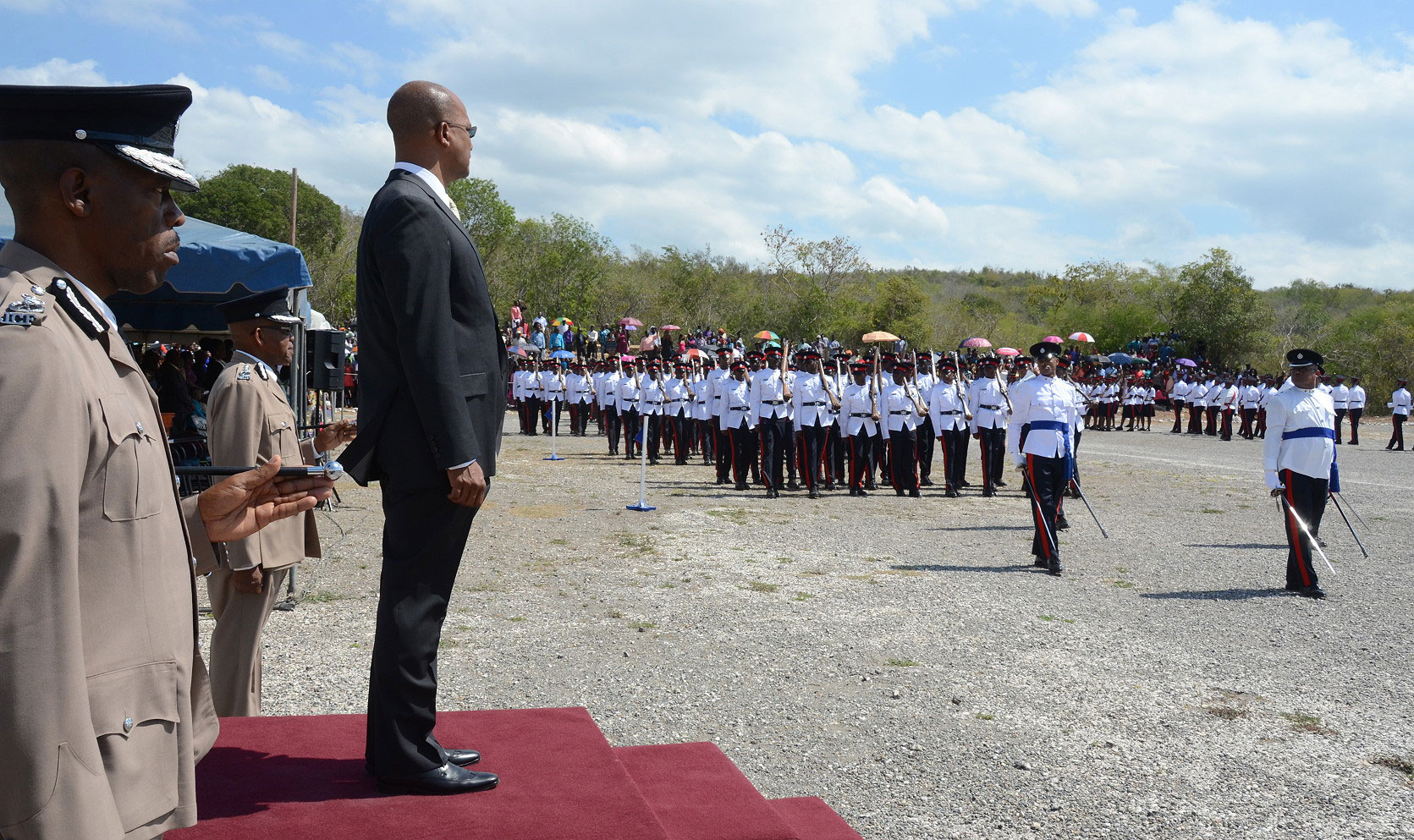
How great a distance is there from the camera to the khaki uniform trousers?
3.98 metres

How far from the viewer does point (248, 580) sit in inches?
157

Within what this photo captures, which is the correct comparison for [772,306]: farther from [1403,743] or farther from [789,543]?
[1403,743]

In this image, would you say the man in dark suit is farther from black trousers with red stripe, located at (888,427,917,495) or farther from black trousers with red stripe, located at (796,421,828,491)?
black trousers with red stripe, located at (888,427,917,495)

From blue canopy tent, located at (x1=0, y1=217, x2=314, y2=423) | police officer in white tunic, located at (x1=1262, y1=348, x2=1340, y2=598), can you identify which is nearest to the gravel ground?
police officer in white tunic, located at (x1=1262, y1=348, x2=1340, y2=598)

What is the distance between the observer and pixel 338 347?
300 inches

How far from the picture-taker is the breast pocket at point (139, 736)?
1.54 metres

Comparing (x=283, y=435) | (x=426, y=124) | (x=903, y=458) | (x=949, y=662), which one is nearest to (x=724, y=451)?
(x=903, y=458)

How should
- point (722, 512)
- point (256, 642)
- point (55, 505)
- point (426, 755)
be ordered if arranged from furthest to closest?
1. point (722, 512)
2. point (256, 642)
3. point (426, 755)
4. point (55, 505)

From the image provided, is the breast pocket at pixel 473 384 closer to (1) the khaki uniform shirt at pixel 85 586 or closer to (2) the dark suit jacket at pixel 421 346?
(2) the dark suit jacket at pixel 421 346

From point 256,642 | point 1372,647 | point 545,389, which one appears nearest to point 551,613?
point 256,642

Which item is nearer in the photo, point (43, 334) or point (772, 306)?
point (43, 334)

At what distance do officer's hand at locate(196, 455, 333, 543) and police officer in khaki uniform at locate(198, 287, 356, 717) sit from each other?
1.68 m

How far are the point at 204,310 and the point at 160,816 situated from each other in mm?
10953

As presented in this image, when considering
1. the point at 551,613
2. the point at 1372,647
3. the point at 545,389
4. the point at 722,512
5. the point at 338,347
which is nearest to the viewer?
the point at 1372,647
